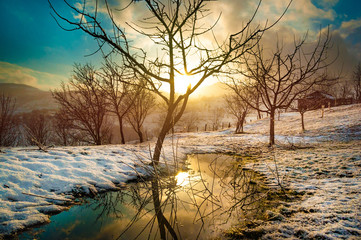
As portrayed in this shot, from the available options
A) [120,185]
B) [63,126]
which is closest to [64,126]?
[63,126]

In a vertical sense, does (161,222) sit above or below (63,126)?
below

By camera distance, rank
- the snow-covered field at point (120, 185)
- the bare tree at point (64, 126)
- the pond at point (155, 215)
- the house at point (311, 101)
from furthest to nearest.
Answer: the bare tree at point (64, 126), the house at point (311, 101), the pond at point (155, 215), the snow-covered field at point (120, 185)

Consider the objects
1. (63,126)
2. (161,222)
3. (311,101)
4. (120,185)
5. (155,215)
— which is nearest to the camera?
(161,222)

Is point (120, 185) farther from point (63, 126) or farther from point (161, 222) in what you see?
point (63, 126)

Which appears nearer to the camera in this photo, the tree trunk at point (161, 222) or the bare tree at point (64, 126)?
the tree trunk at point (161, 222)

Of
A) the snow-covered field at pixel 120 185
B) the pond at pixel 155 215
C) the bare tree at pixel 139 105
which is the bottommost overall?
the pond at pixel 155 215

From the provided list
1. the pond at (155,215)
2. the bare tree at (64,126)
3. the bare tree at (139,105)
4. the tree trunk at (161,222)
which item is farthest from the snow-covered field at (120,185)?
the bare tree at (64,126)

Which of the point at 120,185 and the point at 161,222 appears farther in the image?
the point at 120,185

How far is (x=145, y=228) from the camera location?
2.07 m

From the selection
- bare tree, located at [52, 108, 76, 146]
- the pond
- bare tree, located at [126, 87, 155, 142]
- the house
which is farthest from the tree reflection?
bare tree, located at [52, 108, 76, 146]

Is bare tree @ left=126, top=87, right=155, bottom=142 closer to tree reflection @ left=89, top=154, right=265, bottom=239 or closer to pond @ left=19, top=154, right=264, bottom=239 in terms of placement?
tree reflection @ left=89, top=154, right=265, bottom=239

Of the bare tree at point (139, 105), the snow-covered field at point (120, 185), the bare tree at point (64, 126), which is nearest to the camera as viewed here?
the snow-covered field at point (120, 185)

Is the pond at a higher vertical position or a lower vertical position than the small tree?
lower

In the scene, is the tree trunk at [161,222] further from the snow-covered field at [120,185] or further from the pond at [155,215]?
the snow-covered field at [120,185]
